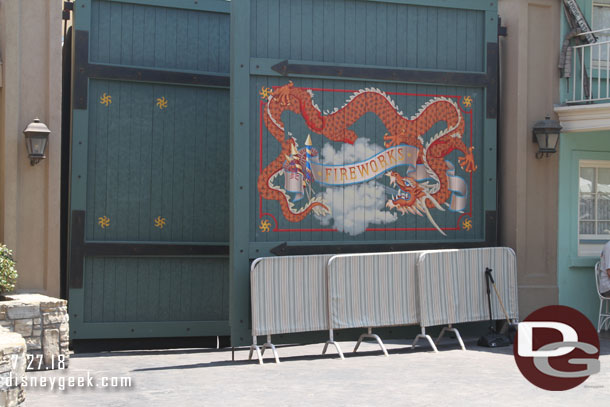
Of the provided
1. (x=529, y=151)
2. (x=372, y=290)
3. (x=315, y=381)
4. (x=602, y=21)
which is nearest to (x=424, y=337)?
(x=372, y=290)

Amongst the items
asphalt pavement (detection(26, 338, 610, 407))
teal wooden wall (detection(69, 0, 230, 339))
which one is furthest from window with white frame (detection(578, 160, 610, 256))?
teal wooden wall (detection(69, 0, 230, 339))

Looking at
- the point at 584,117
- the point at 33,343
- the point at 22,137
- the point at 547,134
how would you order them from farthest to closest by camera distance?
1. the point at 584,117
2. the point at 547,134
3. the point at 22,137
4. the point at 33,343

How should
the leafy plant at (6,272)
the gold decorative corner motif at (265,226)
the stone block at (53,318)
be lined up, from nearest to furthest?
the stone block at (53,318) → the leafy plant at (6,272) → the gold decorative corner motif at (265,226)

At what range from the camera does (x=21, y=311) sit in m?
7.98

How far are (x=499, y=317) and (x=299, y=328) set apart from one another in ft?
7.81

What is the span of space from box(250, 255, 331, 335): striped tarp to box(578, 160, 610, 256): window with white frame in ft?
12.3

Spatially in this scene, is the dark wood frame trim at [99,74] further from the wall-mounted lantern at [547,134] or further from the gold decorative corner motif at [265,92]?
the wall-mounted lantern at [547,134]

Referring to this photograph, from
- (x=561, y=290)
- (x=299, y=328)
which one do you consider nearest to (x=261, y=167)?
(x=299, y=328)

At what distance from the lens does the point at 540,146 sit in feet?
33.4

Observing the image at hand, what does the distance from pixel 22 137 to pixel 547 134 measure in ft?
18.9

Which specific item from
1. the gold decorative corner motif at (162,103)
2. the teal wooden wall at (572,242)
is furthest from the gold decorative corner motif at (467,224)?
the gold decorative corner motif at (162,103)

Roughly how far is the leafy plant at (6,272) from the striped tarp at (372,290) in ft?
10.0

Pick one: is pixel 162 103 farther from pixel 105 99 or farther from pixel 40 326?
pixel 40 326

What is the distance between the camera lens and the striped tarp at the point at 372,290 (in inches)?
350
